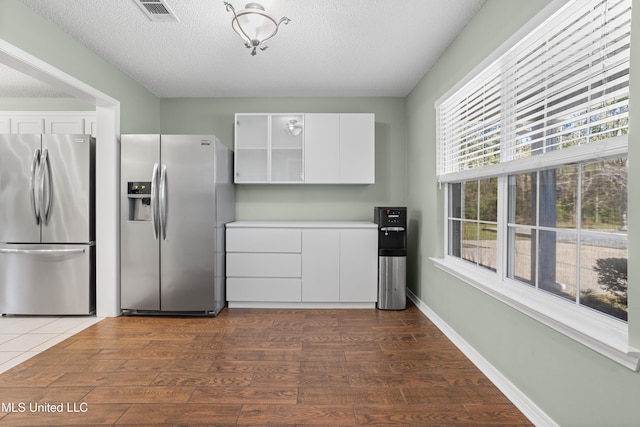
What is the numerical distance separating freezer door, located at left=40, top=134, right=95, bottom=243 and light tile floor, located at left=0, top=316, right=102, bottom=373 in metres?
0.78

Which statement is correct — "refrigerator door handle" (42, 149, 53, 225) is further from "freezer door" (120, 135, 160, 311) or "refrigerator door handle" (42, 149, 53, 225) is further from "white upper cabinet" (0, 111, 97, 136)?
"white upper cabinet" (0, 111, 97, 136)

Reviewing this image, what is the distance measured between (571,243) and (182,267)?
320 centimetres

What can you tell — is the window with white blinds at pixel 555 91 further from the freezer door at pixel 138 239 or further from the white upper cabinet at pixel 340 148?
the freezer door at pixel 138 239

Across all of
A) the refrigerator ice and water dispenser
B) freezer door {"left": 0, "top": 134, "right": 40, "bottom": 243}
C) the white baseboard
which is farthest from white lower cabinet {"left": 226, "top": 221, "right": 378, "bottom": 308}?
freezer door {"left": 0, "top": 134, "right": 40, "bottom": 243}

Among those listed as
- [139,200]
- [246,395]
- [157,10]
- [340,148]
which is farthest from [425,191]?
[139,200]

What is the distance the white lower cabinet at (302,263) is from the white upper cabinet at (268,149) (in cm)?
72

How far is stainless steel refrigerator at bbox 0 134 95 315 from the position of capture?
10.8ft

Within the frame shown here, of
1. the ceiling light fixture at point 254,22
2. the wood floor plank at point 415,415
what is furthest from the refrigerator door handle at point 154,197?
the wood floor plank at point 415,415

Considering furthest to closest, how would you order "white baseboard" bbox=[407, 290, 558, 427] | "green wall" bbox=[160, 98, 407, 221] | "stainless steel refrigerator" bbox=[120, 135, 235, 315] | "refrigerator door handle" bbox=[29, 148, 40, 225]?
"green wall" bbox=[160, 98, 407, 221], "stainless steel refrigerator" bbox=[120, 135, 235, 315], "refrigerator door handle" bbox=[29, 148, 40, 225], "white baseboard" bbox=[407, 290, 558, 427]

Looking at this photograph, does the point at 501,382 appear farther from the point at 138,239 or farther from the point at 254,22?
the point at 138,239

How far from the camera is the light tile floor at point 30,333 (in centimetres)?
256

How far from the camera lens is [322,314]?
3.56 meters

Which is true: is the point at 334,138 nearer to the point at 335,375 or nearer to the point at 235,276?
the point at 235,276

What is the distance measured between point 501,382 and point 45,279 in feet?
13.3
